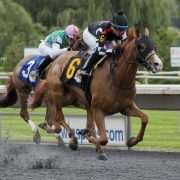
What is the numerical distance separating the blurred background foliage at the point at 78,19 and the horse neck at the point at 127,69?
64.4 ft

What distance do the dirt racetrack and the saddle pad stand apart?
1138 millimetres

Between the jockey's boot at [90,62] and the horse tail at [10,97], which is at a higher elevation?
the jockey's boot at [90,62]

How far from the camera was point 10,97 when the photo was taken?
12516mm

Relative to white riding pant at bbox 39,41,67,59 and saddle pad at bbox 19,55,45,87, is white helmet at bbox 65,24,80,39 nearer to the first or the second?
white riding pant at bbox 39,41,67,59

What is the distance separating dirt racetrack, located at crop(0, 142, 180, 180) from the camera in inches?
303

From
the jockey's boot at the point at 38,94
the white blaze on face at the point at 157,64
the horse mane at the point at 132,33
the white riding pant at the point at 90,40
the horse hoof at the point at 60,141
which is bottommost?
the horse hoof at the point at 60,141

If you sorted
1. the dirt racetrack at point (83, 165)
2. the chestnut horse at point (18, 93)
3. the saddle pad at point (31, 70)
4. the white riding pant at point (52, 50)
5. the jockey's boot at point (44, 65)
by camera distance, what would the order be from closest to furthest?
1. the dirt racetrack at point (83, 165)
2. the white riding pant at point (52, 50)
3. the jockey's boot at point (44, 65)
4. the saddle pad at point (31, 70)
5. the chestnut horse at point (18, 93)

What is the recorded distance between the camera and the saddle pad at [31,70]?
11.7m

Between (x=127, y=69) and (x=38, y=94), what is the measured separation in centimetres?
266

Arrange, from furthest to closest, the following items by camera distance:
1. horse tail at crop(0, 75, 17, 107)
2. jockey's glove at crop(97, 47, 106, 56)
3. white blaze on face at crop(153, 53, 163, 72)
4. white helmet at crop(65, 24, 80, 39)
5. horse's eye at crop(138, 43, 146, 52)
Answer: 1. horse tail at crop(0, 75, 17, 107)
2. white helmet at crop(65, 24, 80, 39)
3. jockey's glove at crop(97, 47, 106, 56)
4. horse's eye at crop(138, 43, 146, 52)
5. white blaze on face at crop(153, 53, 163, 72)

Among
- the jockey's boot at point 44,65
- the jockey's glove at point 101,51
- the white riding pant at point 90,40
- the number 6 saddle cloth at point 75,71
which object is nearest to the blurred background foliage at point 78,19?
the jockey's boot at point 44,65

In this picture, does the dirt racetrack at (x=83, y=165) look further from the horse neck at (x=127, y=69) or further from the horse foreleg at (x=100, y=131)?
the horse neck at (x=127, y=69)

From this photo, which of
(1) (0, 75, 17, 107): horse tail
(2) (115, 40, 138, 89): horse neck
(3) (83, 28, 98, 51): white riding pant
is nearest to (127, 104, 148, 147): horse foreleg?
(2) (115, 40, 138, 89): horse neck

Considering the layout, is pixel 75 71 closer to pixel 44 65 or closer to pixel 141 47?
pixel 44 65
